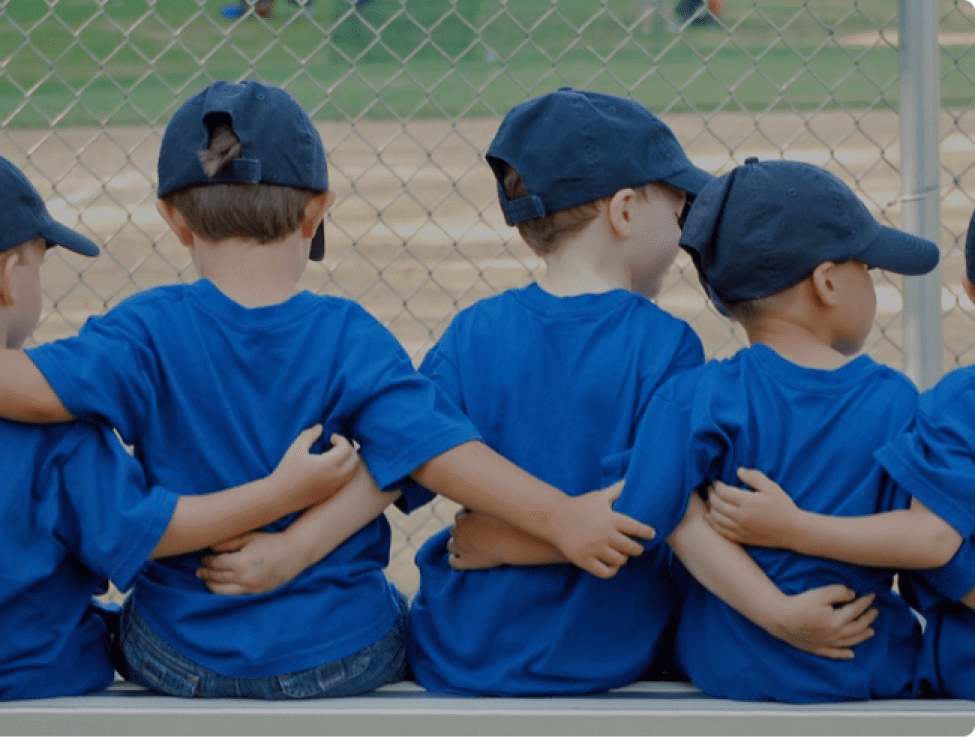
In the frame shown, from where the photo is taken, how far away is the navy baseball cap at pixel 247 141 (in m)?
2.11

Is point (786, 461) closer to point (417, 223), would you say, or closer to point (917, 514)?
point (917, 514)

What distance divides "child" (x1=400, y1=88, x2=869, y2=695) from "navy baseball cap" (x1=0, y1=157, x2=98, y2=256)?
649 millimetres

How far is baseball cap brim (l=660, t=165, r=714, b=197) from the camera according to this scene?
2.29 m

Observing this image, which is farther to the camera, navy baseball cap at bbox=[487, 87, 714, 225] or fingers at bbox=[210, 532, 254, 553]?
navy baseball cap at bbox=[487, 87, 714, 225]

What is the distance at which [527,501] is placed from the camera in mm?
2061

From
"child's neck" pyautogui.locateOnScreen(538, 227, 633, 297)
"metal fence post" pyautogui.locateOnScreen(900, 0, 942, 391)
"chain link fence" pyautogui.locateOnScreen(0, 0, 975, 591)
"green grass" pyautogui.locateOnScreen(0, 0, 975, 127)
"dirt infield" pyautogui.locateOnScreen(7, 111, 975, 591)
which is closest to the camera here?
"child's neck" pyautogui.locateOnScreen(538, 227, 633, 297)

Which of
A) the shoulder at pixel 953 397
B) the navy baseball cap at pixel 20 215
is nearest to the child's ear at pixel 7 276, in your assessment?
the navy baseball cap at pixel 20 215

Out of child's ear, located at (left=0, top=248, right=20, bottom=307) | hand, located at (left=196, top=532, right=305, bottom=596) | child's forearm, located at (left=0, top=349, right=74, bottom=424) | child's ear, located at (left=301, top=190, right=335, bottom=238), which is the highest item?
child's ear, located at (left=301, top=190, right=335, bottom=238)

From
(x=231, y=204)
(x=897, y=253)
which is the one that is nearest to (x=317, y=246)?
(x=231, y=204)

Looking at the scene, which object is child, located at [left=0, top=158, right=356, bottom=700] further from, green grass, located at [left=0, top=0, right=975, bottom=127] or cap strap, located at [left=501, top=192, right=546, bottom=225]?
green grass, located at [left=0, top=0, right=975, bottom=127]

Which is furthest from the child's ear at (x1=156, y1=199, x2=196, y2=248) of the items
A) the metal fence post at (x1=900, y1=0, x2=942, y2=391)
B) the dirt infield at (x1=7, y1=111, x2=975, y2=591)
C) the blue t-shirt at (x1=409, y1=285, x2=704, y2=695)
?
the dirt infield at (x1=7, y1=111, x2=975, y2=591)

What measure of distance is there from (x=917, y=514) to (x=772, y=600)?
0.79 feet

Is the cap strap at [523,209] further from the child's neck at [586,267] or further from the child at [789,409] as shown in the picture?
the child at [789,409]

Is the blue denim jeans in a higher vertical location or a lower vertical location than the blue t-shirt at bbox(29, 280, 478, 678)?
lower
